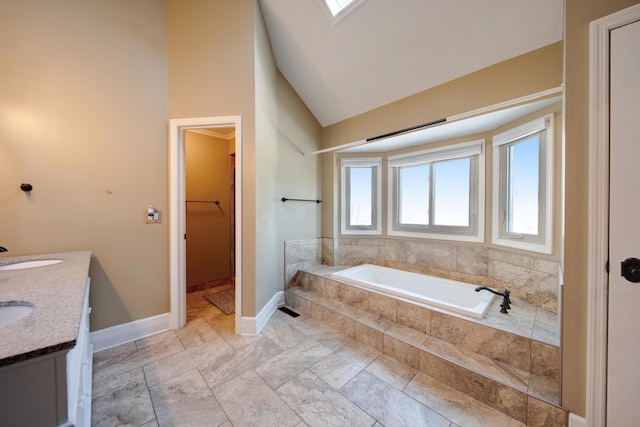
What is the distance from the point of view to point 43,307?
2.54 ft

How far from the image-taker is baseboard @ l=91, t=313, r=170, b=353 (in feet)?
6.00

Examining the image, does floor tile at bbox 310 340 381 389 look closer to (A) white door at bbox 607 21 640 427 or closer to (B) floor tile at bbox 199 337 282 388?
(B) floor tile at bbox 199 337 282 388

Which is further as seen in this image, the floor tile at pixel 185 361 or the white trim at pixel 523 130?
the white trim at pixel 523 130

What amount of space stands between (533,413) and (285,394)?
4.61 ft

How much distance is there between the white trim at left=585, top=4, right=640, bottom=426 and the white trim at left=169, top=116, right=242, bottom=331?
2.25 m

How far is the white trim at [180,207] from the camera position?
6.75 ft

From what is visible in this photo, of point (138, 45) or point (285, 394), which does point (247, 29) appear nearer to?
point (138, 45)

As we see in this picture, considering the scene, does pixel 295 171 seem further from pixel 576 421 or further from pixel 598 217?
pixel 576 421

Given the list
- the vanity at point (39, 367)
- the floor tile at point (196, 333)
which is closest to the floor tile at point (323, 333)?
the floor tile at point (196, 333)

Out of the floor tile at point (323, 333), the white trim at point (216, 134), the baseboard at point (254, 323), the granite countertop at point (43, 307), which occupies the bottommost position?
the floor tile at point (323, 333)

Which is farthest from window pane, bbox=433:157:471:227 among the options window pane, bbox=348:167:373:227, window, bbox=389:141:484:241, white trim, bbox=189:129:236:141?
white trim, bbox=189:129:236:141

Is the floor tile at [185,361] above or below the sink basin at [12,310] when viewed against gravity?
below

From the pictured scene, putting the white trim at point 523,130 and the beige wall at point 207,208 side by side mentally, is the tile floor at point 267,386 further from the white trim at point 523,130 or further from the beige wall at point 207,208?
the white trim at point 523,130

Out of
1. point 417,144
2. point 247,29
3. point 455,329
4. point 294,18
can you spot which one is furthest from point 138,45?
point 455,329
